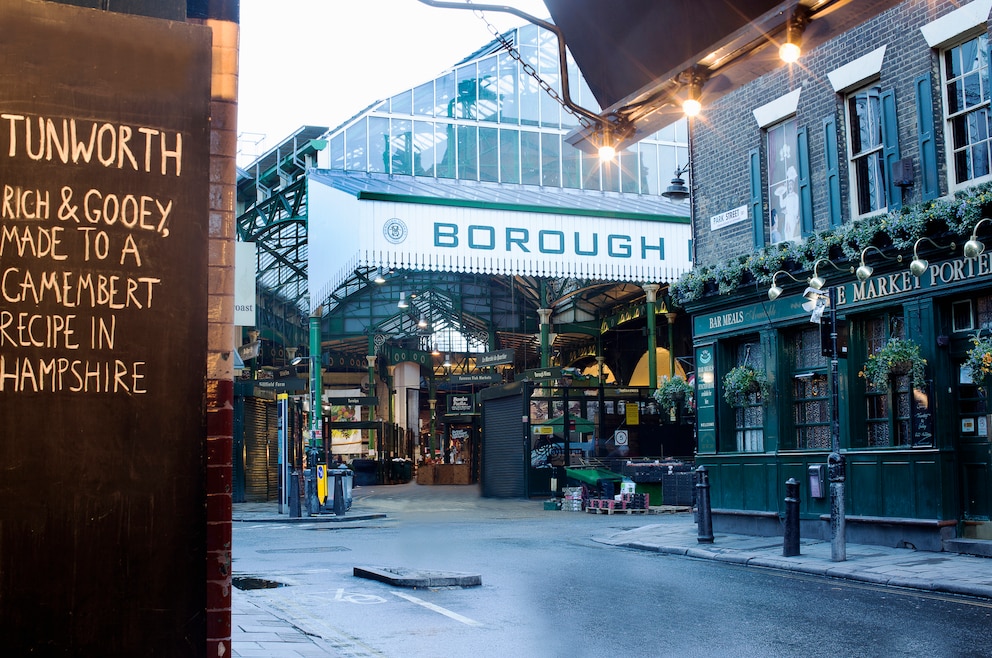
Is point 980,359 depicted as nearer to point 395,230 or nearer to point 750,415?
point 750,415

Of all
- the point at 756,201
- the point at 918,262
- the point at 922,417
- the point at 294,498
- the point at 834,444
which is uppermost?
the point at 756,201

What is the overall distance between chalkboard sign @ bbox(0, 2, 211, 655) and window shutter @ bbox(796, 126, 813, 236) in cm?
1458

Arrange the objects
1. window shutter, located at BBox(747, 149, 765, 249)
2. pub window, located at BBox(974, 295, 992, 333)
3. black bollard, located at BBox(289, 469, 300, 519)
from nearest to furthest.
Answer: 1. pub window, located at BBox(974, 295, 992, 333)
2. window shutter, located at BBox(747, 149, 765, 249)
3. black bollard, located at BBox(289, 469, 300, 519)

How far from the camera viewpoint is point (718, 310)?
19.0 metres

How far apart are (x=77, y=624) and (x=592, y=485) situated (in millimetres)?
25649

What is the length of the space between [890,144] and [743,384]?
4749 mm

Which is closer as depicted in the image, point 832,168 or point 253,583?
point 253,583

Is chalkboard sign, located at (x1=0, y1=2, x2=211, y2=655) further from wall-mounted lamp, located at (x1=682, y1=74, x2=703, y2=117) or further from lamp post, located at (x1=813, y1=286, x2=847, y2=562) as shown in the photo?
lamp post, located at (x1=813, y1=286, x2=847, y2=562)

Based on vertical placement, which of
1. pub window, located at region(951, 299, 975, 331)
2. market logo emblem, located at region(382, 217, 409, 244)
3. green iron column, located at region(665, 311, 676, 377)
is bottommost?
pub window, located at region(951, 299, 975, 331)

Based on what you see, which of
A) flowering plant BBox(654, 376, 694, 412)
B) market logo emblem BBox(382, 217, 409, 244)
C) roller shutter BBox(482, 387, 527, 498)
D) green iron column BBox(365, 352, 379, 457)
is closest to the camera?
flowering plant BBox(654, 376, 694, 412)

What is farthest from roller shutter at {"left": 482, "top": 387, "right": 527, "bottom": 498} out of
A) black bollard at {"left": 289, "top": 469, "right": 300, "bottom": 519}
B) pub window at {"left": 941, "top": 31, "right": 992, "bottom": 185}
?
pub window at {"left": 941, "top": 31, "right": 992, "bottom": 185}

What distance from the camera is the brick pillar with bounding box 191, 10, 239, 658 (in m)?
3.86

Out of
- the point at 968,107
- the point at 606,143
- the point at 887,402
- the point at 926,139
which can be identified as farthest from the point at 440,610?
the point at 968,107

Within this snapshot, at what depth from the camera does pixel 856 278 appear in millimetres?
15867
